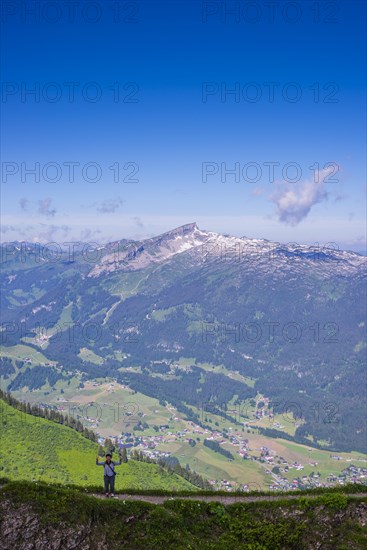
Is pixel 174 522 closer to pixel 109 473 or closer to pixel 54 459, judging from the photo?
pixel 109 473

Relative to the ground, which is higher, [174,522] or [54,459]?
[174,522]

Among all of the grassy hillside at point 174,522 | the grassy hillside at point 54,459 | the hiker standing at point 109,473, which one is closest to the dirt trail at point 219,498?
the hiker standing at point 109,473

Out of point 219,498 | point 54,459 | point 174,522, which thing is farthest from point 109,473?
point 54,459

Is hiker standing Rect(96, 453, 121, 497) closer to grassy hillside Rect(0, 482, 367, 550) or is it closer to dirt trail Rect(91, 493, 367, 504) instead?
dirt trail Rect(91, 493, 367, 504)

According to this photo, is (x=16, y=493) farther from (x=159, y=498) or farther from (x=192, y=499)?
(x=192, y=499)

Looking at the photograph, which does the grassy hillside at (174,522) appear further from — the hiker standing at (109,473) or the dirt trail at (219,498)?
the hiker standing at (109,473)

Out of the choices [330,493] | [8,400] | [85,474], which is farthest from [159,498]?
[8,400]
